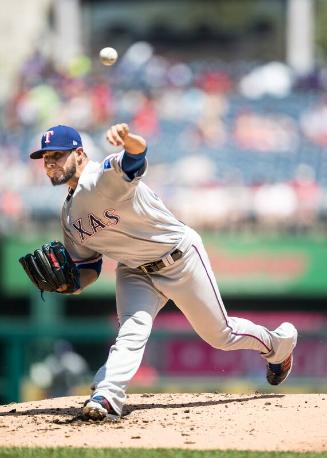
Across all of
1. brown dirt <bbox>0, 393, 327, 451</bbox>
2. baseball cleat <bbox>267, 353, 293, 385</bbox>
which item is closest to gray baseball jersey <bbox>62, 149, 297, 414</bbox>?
brown dirt <bbox>0, 393, 327, 451</bbox>

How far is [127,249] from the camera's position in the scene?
5.93 metres

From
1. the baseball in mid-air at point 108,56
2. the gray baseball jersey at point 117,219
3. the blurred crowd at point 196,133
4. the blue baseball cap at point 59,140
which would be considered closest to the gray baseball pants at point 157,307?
the gray baseball jersey at point 117,219

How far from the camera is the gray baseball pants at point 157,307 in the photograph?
19.3 ft

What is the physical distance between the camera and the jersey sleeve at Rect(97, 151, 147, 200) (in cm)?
556

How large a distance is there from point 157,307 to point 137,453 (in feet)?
3.83

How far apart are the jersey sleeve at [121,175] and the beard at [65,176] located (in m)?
0.20

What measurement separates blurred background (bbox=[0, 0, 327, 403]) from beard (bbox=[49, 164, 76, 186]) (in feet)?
14.8

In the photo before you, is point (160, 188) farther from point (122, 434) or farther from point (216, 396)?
point (122, 434)

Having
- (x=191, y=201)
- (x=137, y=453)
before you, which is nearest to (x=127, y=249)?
(x=137, y=453)

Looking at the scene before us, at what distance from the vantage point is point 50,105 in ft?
50.9

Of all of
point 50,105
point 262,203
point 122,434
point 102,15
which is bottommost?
point 122,434

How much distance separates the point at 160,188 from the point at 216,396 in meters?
7.02

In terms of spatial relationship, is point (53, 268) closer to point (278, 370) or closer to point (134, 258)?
point (134, 258)

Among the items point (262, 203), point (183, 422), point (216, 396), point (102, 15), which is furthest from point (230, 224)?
point (102, 15)
